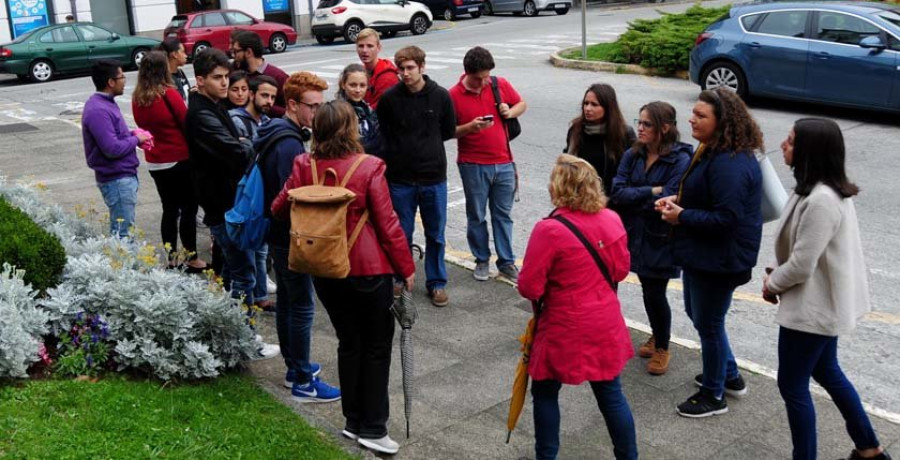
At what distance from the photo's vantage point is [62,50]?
25.2m

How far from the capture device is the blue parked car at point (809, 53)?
43.7 feet

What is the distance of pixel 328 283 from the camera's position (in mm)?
4730

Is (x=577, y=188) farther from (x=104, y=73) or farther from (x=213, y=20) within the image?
(x=213, y=20)

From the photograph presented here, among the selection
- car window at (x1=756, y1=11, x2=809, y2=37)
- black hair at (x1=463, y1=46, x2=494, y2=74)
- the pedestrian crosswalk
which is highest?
black hair at (x1=463, y1=46, x2=494, y2=74)

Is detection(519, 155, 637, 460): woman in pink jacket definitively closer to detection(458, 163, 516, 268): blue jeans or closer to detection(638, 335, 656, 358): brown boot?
detection(638, 335, 656, 358): brown boot

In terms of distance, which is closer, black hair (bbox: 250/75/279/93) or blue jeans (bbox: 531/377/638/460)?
blue jeans (bbox: 531/377/638/460)

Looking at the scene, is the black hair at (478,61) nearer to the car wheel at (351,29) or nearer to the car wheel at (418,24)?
the car wheel at (351,29)

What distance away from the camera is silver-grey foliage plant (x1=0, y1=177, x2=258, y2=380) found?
530 centimetres

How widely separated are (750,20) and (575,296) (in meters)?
12.0

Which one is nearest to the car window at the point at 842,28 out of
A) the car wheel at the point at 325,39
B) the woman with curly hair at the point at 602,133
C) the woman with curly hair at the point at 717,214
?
the woman with curly hair at the point at 602,133

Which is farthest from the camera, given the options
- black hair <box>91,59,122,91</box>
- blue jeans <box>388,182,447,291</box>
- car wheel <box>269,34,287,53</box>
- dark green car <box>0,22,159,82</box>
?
car wheel <box>269,34,287,53</box>

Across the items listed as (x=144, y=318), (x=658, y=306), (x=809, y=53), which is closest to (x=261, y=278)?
(x=144, y=318)

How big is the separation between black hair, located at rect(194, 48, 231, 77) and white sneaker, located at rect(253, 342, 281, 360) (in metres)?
1.99

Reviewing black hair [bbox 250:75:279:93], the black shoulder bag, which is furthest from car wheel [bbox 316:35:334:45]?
the black shoulder bag
